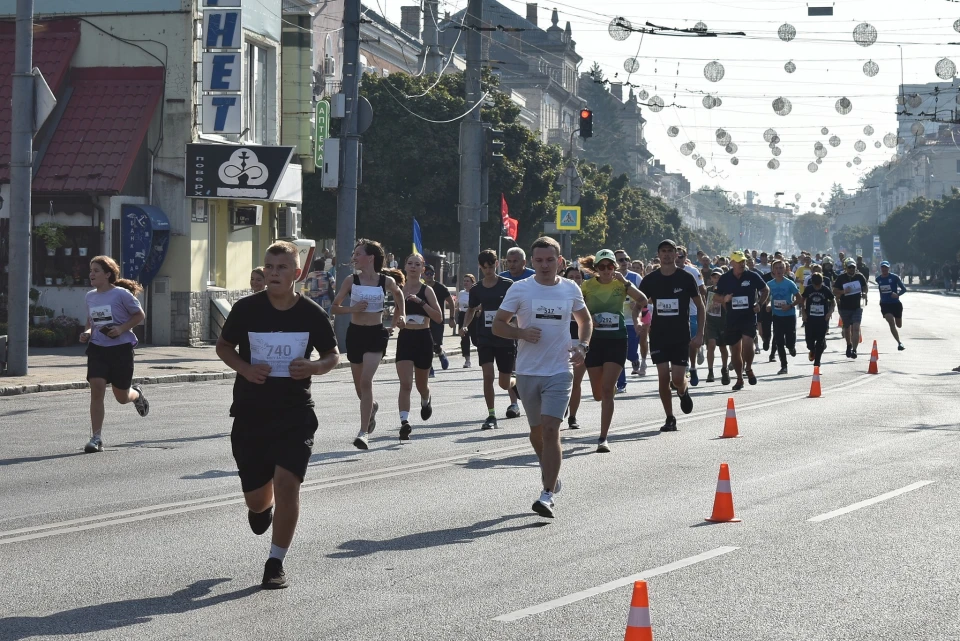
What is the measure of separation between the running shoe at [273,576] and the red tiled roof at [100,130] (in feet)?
68.5

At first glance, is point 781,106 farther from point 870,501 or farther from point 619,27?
point 870,501

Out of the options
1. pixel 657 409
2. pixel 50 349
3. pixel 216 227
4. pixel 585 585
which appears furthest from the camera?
pixel 216 227

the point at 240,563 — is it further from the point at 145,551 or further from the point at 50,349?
the point at 50,349

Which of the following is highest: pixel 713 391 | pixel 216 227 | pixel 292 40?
pixel 292 40

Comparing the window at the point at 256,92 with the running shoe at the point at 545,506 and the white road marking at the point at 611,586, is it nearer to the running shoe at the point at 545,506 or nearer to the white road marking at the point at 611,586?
the running shoe at the point at 545,506

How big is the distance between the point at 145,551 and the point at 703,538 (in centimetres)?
336

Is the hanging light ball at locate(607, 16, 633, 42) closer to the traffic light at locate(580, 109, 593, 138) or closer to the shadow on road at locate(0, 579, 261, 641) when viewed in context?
the traffic light at locate(580, 109, 593, 138)

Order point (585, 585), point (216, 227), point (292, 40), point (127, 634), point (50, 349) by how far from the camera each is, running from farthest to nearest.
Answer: point (292, 40)
point (216, 227)
point (50, 349)
point (585, 585)
point (127, 634)

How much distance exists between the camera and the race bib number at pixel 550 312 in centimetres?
984

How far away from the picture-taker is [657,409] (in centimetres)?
1777

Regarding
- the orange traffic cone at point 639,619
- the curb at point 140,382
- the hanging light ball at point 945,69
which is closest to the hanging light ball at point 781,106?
the hanging light ball at point 945,69

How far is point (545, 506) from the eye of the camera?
9.35 m

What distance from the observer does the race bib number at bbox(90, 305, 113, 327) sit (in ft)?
42.9

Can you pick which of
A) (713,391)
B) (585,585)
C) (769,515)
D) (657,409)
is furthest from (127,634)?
(713,391)
